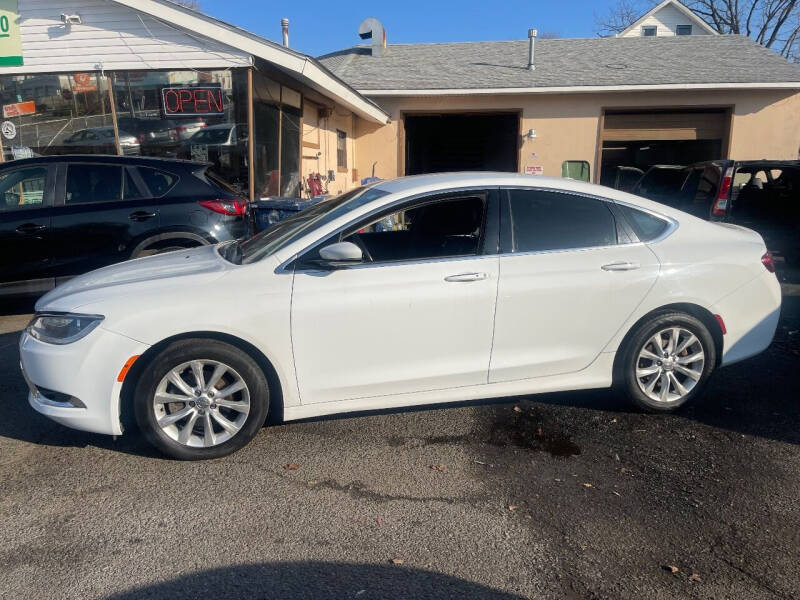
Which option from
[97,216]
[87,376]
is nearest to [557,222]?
[87,376]

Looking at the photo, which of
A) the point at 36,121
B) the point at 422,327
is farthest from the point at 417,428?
the point at 36,121

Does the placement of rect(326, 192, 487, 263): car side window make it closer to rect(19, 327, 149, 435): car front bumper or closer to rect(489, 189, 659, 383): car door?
rect(489, 189, 659, 383): car door

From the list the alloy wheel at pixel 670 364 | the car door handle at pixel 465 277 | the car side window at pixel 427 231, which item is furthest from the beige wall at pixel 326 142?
the alloy wheel at pixel 670 364

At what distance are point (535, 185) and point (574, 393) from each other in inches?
66.0

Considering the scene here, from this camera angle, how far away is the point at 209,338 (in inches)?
139

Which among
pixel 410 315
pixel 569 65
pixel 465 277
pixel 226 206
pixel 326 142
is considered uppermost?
pixel 569 65

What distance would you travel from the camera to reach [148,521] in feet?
9.93

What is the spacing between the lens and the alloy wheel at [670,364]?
13.7 feet

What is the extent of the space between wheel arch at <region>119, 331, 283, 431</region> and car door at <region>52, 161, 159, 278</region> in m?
3.47

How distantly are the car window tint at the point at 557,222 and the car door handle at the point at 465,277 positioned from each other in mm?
327

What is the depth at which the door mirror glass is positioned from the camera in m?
3.56

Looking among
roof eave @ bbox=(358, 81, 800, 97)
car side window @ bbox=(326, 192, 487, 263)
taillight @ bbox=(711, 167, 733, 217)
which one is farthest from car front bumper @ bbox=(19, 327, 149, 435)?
roof eave @ bbox=(358, 81, 800, 97)

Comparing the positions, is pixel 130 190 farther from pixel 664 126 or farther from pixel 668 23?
pixel 668 23

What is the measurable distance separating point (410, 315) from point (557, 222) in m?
1.22
